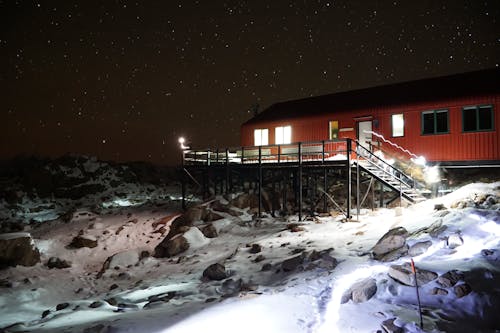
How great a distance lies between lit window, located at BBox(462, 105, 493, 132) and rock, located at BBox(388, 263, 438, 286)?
12.6m

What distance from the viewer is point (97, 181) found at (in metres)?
38.2

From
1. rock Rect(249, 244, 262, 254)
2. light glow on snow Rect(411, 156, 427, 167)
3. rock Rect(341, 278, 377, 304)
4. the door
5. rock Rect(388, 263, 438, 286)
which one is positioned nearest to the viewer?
rock Rect(341, 278, 377, 304)

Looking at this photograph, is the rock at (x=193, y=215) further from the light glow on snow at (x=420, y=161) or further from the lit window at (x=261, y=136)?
the light glow on snow at (x=420, y=161)

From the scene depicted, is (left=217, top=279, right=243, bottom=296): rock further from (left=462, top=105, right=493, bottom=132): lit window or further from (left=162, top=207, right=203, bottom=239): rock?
(left=462, top=105, right=493, bottom=132): lit window

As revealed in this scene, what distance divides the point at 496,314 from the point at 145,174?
128 feet

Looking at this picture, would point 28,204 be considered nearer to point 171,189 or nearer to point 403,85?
point 171,189

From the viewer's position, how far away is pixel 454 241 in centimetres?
936

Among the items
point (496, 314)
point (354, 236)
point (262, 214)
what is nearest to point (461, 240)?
point (496, 314)

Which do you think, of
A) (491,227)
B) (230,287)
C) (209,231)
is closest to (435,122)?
(491,227)

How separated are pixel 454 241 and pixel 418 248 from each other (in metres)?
0.90

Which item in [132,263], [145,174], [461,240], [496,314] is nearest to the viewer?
[496,314]

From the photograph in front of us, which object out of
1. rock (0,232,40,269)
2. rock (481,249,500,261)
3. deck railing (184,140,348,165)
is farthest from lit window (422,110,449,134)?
rock (0,232,40,269)

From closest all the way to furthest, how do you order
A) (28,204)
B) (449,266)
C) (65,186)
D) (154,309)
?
1. (449,266)
2. (154,309)
3. (28,204)
4. (65,186)

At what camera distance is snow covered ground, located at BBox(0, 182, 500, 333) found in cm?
696
